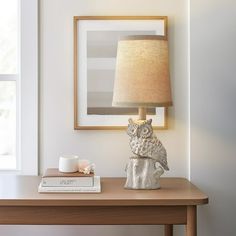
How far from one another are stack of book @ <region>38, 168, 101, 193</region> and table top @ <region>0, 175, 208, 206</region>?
0.12 ft

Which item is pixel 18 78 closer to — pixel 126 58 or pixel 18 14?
pixel 18 14

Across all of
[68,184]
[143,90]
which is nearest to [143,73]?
[143,90]

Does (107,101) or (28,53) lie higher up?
(28,53)

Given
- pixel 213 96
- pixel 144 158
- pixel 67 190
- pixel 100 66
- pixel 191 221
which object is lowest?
pixel 191 221

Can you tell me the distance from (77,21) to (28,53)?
12.6 inches

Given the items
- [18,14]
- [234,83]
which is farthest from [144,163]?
[18,14]

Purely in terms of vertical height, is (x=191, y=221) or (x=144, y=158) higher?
(x=144, y=158)

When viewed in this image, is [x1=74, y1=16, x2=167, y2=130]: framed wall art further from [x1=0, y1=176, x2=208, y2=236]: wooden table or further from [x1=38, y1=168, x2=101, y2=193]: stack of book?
[x1=0, y1=176, x2=208, y2=236]: wooden table

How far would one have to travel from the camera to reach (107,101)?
107 inches

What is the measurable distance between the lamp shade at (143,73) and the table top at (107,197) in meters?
0.40

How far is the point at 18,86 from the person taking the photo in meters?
2.80

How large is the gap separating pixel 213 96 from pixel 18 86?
109cm

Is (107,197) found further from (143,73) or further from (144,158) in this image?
(143,73)

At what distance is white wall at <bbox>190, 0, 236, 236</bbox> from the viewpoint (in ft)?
8.80
